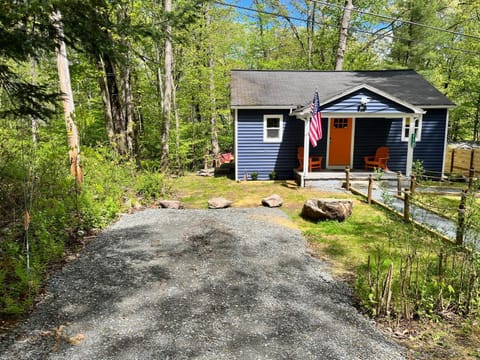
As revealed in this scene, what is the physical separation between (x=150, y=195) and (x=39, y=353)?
644cm

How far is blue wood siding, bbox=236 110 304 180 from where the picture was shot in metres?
12.7

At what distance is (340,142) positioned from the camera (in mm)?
13102

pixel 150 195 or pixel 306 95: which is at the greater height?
pixel 306 95

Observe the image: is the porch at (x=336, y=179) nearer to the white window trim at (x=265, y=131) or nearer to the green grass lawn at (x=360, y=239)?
the green grass lawn at (x=360, y=239)

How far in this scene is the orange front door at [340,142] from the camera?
42.7 feet

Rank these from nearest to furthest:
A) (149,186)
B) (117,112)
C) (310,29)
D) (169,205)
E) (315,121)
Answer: (169,205), (149,186), (315,121), (117,112), (310,29)

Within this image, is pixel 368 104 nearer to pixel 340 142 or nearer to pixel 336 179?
pixel 340 142

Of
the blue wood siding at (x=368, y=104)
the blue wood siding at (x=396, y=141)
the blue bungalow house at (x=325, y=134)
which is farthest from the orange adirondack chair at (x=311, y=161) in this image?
the blue wood siding at (x=368, y=104)

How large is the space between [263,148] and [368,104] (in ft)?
14.0

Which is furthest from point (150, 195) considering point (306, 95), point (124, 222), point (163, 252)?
point (306, 95)

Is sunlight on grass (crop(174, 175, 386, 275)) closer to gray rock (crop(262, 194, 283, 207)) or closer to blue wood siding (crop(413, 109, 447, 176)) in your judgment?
gray rock (crop(262, 194, 283, 207))

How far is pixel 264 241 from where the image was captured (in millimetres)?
5957

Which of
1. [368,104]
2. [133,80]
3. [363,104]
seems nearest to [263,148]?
[363,104]

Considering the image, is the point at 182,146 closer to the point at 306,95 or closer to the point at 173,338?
the point at 306,95
